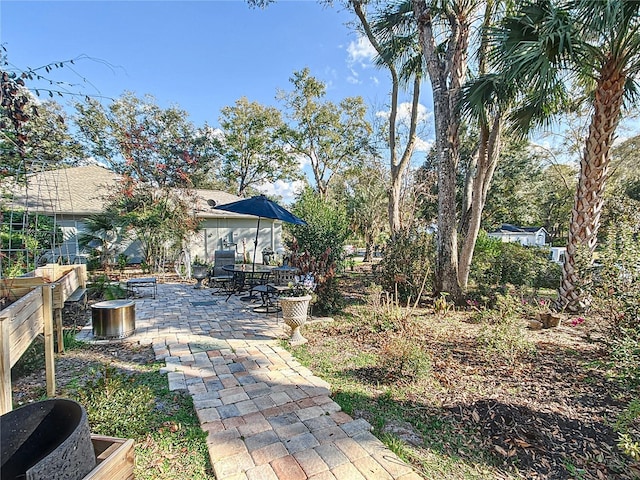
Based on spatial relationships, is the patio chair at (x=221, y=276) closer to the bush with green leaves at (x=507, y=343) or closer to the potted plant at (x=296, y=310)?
the potted plant at (x=296, y=310)

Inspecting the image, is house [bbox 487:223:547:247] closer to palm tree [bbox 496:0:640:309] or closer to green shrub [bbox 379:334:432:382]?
palm tree [bbox 496:0:640:309]

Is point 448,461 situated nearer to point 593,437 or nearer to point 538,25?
point 593,437

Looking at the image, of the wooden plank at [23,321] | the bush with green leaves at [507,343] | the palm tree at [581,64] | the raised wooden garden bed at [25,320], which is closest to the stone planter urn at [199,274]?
the raised wooden garden bed at [25,320]

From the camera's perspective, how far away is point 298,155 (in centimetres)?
2183

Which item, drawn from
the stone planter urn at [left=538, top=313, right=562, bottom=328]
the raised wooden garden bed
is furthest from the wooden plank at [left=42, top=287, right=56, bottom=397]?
the stone planter urn at [left=538, top=313, right=562, bottom=328]

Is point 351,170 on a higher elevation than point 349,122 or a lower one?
lower

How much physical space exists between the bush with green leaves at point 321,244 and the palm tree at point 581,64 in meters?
4.21

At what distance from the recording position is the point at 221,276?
9.62 meters

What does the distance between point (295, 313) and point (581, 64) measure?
21.7ft

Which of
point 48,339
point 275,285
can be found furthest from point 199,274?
point 48,339

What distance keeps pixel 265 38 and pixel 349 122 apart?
968 centimetres

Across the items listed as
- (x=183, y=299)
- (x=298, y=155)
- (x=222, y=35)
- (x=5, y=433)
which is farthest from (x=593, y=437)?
(x=298, y=155)

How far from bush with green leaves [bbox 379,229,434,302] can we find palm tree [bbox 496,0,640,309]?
2690mm

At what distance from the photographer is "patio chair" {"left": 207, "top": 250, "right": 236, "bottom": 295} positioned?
910 cm
